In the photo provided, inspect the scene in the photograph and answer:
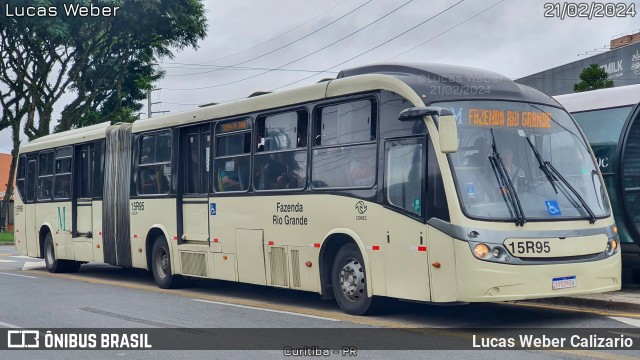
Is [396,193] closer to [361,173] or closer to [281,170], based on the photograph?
[361,173]

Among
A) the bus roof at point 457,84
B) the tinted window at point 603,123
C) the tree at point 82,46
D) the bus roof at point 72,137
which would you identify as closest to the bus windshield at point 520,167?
the bus roof at point 457,84

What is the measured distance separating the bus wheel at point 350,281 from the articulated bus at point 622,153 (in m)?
4.30

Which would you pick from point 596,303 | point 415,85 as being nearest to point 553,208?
point 596,303

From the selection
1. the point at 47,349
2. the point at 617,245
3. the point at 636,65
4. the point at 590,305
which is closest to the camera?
the point at 47,349

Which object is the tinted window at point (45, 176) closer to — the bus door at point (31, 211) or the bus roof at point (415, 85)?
the bus door at point (31, 211)

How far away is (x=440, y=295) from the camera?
10.7 m

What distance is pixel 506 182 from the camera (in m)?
10.8

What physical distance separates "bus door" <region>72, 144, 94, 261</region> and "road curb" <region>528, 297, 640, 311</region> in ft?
35.5

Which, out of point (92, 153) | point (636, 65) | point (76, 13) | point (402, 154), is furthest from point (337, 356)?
point (636, 65)

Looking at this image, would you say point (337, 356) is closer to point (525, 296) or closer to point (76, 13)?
point (525, 296)

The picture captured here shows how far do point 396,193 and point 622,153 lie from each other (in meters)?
4.27

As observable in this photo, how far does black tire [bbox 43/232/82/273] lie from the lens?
72.8 feet

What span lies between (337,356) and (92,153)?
502 inches

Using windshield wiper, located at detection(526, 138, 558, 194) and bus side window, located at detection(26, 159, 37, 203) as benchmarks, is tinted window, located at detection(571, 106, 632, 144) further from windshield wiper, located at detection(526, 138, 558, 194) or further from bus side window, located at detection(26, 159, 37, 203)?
bus side window, located at detection(26, 159, 37, 203)
